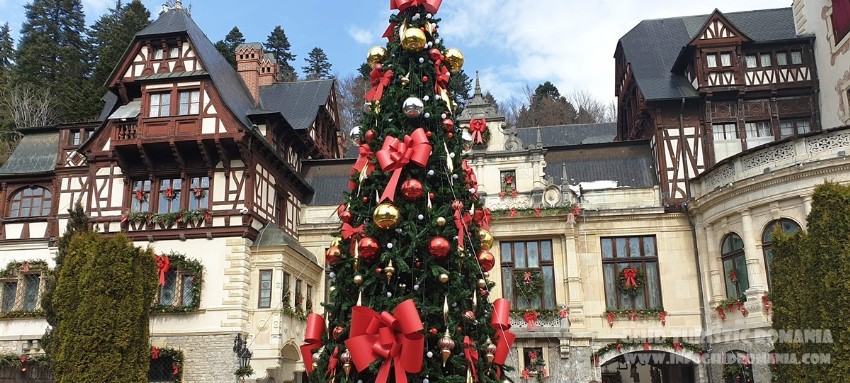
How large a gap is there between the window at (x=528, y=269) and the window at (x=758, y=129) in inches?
294

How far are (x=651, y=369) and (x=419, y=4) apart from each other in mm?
20867

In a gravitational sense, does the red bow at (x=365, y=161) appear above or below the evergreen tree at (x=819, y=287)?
above

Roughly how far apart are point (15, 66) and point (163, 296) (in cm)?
2950

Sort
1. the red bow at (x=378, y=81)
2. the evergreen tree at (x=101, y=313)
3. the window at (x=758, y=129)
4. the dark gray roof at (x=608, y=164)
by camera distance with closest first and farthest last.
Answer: the red bow at (x=378, y=81)
the evergreen tree at (x=101, y=313)
the window at (x=758, y=129)
the dark gray roof at (x=608, y=164)

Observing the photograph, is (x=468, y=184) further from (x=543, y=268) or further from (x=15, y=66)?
(x=15, y=66)

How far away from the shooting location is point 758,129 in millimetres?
20750

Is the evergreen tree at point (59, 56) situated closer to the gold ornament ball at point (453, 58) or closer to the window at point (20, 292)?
the window at point (20, 292)

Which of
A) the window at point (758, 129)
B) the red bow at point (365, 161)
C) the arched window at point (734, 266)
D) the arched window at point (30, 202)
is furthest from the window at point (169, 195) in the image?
the window at point (758, 129)

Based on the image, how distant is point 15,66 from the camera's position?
129 ft

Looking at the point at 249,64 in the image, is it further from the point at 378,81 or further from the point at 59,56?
the point at 59,56

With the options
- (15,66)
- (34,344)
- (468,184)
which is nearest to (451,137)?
(468,184)

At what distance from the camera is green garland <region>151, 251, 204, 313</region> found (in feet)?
58.4

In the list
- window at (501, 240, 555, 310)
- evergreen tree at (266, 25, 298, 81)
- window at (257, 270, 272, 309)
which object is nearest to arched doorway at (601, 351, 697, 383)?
window at (501, 240, 555, 310)

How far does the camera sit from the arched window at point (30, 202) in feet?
70.4
